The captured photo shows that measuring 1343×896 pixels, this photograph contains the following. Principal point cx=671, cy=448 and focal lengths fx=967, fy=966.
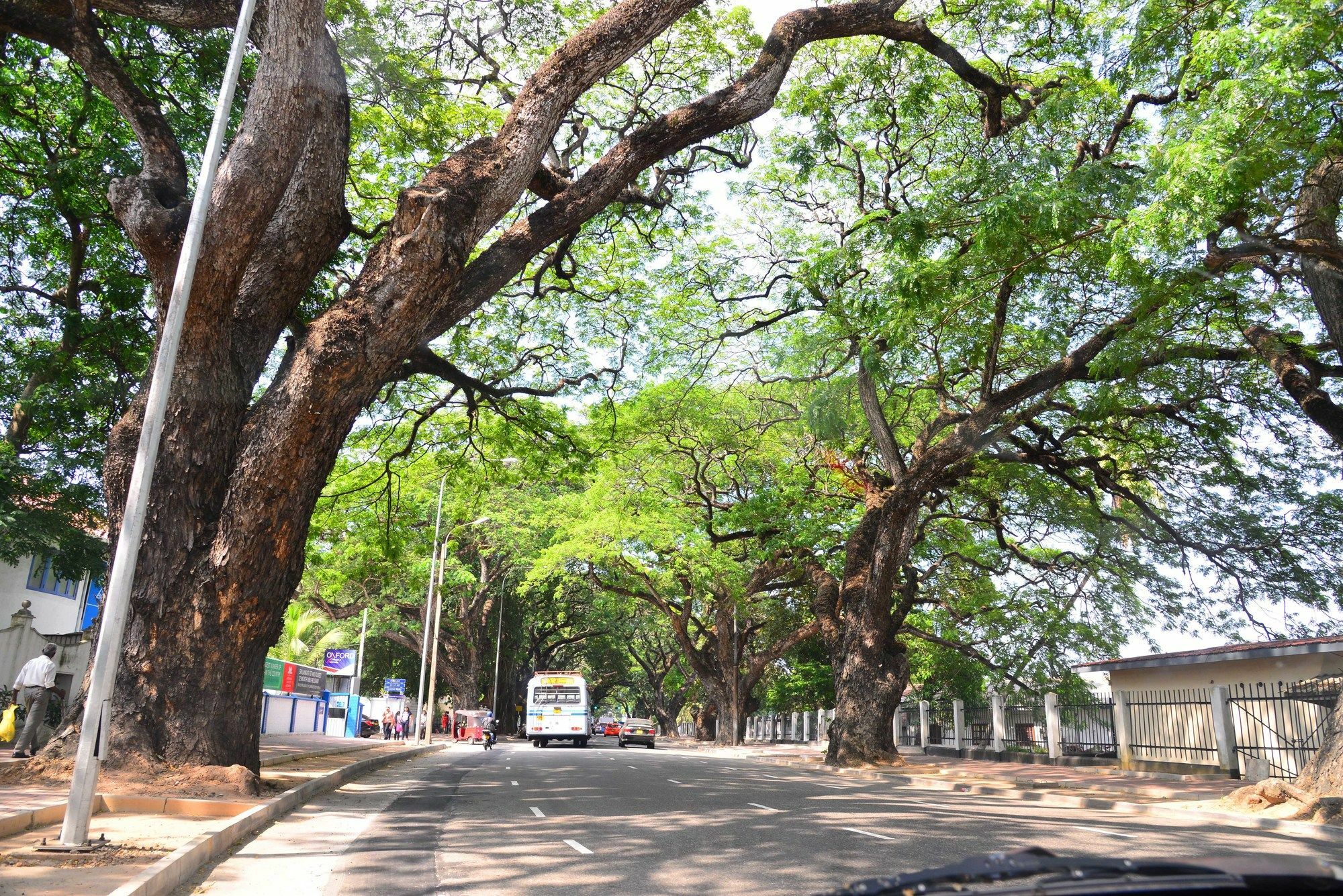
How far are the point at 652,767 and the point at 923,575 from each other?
10.4 metres

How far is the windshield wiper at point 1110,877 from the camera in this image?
2283 mm

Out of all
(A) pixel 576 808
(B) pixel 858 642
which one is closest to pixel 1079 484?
(B) pixel 858 642

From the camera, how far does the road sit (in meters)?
7.07

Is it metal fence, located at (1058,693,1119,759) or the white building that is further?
the white building

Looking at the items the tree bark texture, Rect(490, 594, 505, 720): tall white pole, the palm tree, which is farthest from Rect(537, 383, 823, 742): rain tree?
the palm tree

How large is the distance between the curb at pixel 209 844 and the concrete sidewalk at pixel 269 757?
160 cm

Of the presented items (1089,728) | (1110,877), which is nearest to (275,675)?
(1089,728)

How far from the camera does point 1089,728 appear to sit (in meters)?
23.8

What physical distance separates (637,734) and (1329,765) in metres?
Answer: 34.8

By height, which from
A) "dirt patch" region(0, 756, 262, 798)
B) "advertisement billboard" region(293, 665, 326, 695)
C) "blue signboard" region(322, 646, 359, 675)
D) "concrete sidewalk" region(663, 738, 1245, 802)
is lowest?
"concrete sidewalk" region(663, 738, 1245, 802)

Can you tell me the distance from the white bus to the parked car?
3495 mm

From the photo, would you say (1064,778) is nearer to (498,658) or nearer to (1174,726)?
(1174,726)

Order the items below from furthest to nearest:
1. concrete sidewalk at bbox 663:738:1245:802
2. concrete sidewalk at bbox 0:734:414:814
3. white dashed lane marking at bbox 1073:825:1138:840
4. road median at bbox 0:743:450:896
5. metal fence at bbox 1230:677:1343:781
→ metal fence at bbox 1230:677:1343:781 → concrete sidewalk at bbox 663:738:1245:802 → white dashed lane marking at bbox 1073:825:1138:840 → concrete sidewalk at bbox 0:734:414:814 → road median at bbox 0:743:450:896

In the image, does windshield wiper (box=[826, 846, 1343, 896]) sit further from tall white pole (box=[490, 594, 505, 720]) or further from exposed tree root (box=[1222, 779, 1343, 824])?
tall white pole (box=[490, 594, 505, 720])
